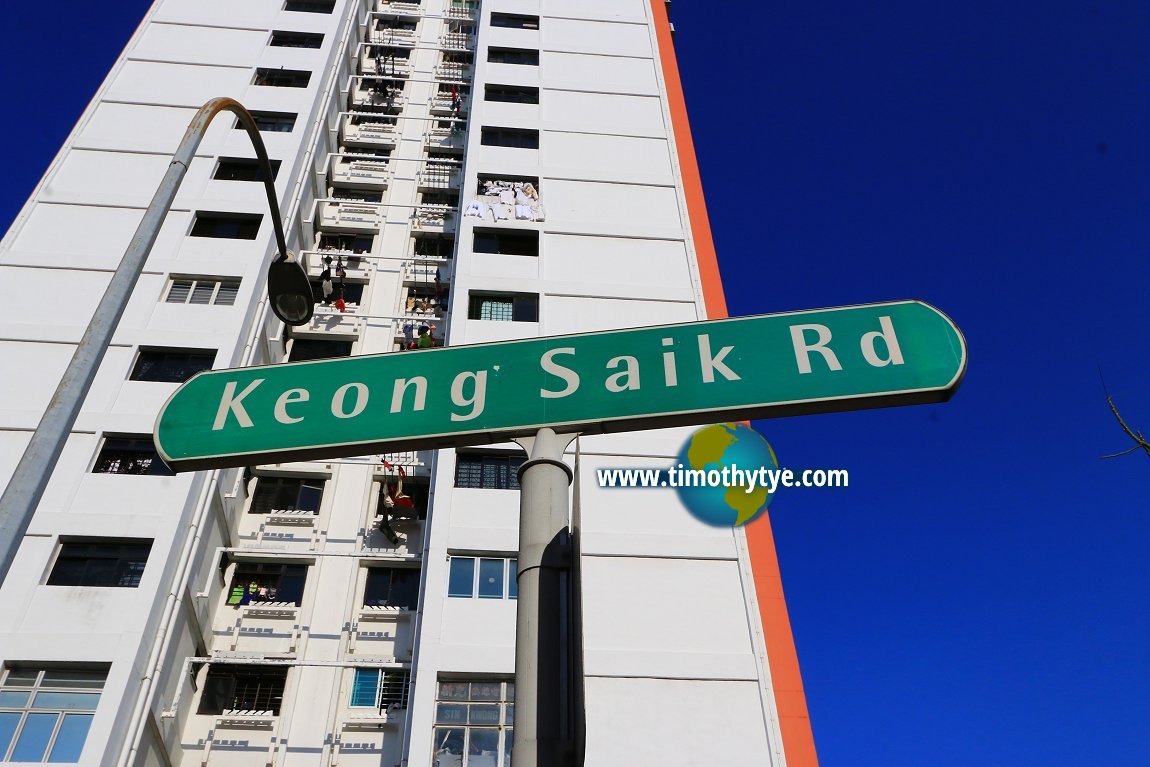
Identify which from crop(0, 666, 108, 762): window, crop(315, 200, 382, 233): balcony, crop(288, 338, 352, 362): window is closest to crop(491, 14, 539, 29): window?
crop(315, 200, 382, 233): balcony

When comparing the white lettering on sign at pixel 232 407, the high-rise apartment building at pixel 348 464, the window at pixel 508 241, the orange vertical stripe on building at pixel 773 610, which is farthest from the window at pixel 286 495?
the white lettering on sign at pixel 232 407

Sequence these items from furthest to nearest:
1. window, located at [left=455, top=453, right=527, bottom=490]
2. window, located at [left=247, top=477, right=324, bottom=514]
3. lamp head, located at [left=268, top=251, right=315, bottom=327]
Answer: window, located at [left=247, top=477, right=324, bottom=514], window, located at [left=455, top=453, right=527, bottom=490], lamp head, located at [left=268, top=251, right=315, bottom=327]

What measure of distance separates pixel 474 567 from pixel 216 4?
21.7 metres

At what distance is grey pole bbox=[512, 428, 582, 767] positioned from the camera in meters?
2.10

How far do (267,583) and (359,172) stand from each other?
44.9 ft

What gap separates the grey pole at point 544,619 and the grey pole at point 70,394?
6.79 feet

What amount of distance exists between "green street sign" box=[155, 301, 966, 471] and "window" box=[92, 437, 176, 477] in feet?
45.5

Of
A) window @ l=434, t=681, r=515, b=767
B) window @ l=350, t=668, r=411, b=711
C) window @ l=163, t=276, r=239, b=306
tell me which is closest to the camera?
window @ l=434, t=681, r=515, b=767

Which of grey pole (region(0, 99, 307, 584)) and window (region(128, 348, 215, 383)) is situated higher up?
window (region(128, 348, 215, 383))

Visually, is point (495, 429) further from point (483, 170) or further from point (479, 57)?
point (479, 57)

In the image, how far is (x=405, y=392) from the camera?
115 inches

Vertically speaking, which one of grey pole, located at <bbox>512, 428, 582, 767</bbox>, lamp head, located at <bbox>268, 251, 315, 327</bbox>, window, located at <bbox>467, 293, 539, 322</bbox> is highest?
window, located at <bbox>467, 293, 539, 322</bbox>

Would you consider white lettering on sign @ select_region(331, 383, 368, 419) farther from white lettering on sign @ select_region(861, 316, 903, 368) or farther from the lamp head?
the lamp head

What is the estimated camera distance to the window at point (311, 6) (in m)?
27.3
